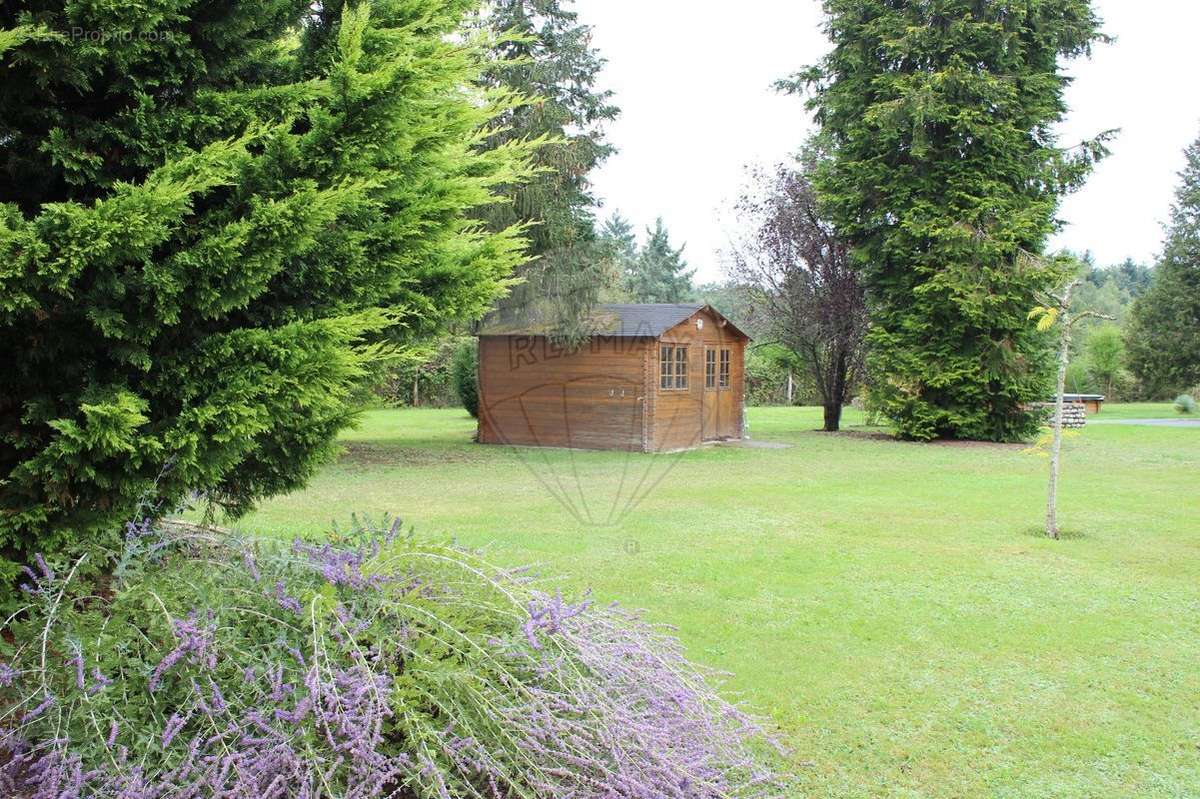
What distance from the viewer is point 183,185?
8.90ft

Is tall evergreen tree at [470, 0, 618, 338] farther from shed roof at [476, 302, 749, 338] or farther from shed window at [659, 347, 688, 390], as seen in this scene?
shed window at [659, 347, 688, 390]

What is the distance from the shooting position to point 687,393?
680 inches

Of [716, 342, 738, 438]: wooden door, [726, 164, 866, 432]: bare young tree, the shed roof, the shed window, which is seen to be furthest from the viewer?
[726, 164, 866, 432]: bare young tree

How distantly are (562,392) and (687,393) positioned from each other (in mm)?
2510

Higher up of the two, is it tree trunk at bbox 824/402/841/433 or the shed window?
the shed window

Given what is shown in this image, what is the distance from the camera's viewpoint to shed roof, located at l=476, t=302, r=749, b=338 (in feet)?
53.0

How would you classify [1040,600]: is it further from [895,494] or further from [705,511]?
[895,494]

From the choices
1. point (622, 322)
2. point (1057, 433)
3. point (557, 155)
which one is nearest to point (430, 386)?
point (622, 322)

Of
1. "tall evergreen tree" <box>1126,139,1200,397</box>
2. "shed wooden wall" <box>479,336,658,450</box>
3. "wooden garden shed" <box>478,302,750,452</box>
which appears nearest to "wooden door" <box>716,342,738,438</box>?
"wooden garden shed" <box>478,302,750,452</box>

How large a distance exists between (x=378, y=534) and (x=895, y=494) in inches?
382

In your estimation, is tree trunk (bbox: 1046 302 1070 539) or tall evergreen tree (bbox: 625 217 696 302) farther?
tall evergreen tree (bbox: 625 217 696 302)

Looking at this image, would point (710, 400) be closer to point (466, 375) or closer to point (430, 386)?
point (466, 375)

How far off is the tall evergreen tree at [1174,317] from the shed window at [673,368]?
88.8ft

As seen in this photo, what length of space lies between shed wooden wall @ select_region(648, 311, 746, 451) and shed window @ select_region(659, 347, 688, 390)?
0.37 ft
